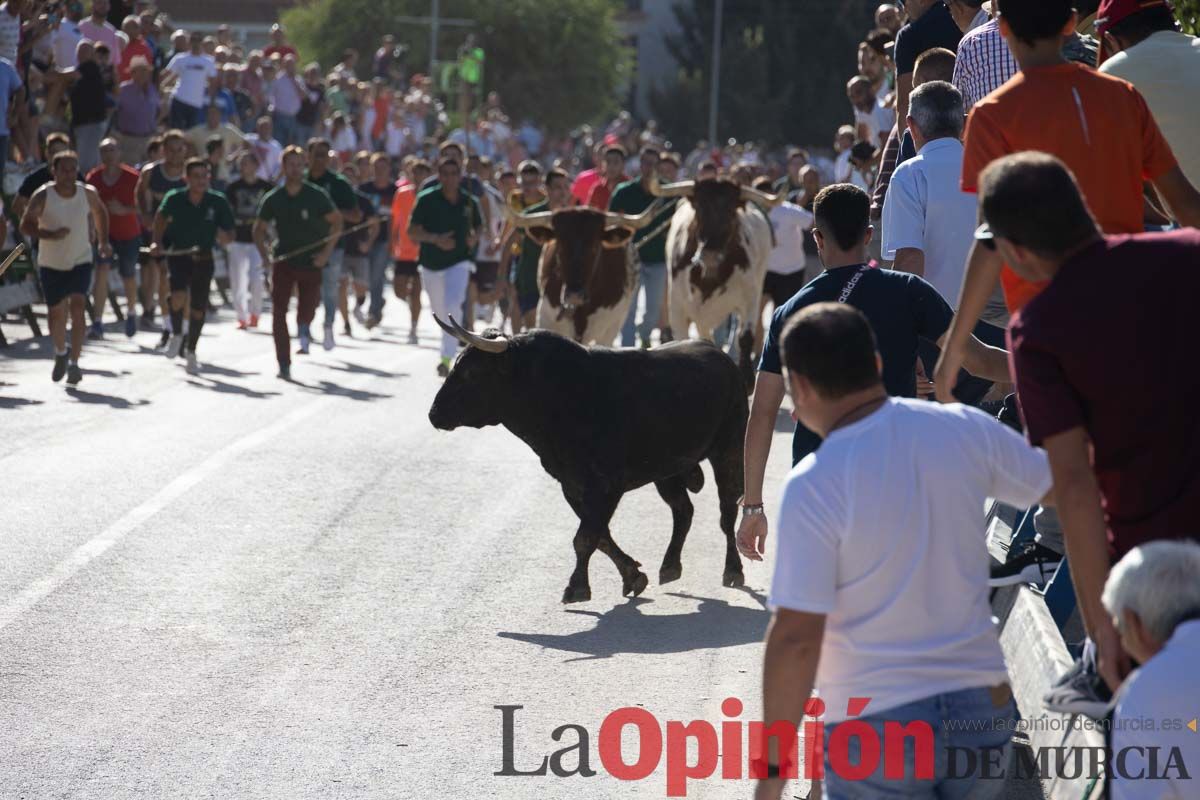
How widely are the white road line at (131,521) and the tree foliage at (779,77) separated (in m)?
59.8

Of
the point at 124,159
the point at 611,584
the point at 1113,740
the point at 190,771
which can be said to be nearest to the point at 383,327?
the point at 124,159

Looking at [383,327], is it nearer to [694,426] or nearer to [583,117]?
[694,426]

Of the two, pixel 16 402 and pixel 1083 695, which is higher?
pixel 1083 695

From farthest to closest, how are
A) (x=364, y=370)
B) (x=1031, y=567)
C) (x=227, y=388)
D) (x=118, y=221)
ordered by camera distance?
(x=118, y=221)
(x=364, y=370)
(x=227, y=388)
(x=1031, y=567)

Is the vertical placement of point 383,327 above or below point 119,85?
below

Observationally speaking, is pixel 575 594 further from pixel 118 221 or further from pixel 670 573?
pixel 118 221

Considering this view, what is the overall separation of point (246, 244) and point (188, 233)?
3206 millimetres

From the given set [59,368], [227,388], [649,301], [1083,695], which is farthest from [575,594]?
[649,301]

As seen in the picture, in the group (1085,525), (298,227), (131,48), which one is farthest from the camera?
(131,48)

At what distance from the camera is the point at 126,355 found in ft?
66.3

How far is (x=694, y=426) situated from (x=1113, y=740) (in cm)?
572

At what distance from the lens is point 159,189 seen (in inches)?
892

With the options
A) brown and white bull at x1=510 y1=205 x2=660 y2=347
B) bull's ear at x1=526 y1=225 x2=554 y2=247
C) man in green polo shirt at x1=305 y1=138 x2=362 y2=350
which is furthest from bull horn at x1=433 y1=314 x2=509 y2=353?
man in green polo shirt at x1=305 y1=138 x2=362 y2=350

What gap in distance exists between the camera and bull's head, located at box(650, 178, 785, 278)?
17.7m
